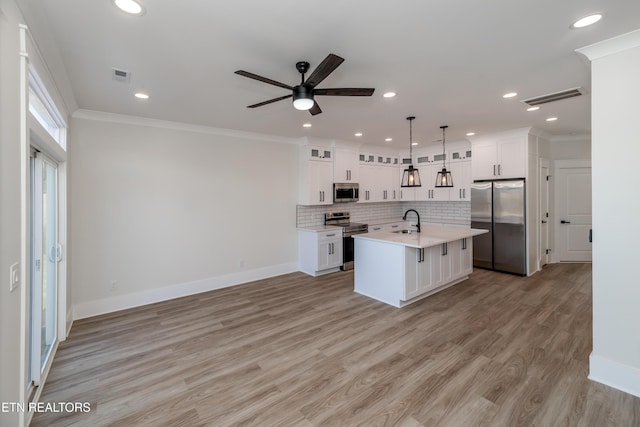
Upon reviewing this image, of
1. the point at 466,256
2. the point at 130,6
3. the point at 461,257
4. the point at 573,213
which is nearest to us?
the point at 130,6

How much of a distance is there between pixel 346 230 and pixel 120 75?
4.43m

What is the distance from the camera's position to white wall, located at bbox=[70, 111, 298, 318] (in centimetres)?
383

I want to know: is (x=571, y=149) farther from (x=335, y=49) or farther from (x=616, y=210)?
(x=335, y=49)

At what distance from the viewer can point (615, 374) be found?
7.60 ft

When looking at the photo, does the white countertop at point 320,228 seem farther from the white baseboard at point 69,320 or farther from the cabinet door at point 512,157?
the white baseboard at point 69,320

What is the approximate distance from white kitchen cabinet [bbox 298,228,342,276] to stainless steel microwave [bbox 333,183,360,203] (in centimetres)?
68

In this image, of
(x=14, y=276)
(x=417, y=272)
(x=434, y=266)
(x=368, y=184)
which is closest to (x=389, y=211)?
(x=368, y=184)

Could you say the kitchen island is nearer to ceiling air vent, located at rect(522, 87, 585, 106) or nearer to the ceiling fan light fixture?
ceiling air vent, located at rect(522, 87, 585, 106)

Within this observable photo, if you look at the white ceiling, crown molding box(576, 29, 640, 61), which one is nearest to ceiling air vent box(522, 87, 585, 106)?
the white ceiling

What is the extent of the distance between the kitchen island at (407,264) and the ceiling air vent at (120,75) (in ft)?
11.4

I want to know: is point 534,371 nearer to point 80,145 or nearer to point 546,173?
point 546,173

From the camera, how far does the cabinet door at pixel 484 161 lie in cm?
565

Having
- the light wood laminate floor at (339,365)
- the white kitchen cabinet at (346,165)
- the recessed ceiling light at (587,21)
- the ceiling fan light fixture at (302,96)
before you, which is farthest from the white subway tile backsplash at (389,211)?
the recessed ceiling light at (587,21)

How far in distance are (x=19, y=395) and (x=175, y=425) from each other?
90 cm
